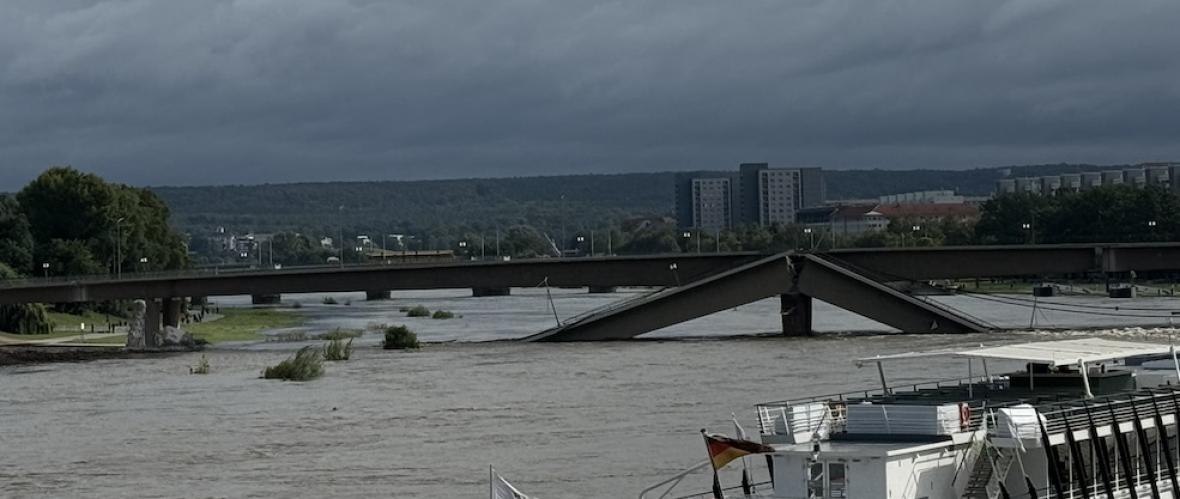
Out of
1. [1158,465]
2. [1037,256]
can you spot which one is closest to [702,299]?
[1037,256]

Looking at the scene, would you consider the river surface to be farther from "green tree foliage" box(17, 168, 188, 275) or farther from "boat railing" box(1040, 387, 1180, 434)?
"green tree foliage" box(17, 168, 188, 275)

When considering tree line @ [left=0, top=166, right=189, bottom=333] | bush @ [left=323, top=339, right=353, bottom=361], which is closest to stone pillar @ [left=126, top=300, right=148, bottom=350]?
bush @ [left=323, top=339, right=353, bottom=361]

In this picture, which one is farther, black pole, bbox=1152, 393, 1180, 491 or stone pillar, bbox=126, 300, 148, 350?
stone pillar, bbox=126, 300, 148, 350

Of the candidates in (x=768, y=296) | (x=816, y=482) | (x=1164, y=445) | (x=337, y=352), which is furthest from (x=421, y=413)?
(x=768, y=296)

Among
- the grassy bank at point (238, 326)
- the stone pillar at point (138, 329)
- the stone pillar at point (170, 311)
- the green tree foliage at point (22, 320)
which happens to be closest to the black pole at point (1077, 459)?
the stone pillar at point (138, 329)

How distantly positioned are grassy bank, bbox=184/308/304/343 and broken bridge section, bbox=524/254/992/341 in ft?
117

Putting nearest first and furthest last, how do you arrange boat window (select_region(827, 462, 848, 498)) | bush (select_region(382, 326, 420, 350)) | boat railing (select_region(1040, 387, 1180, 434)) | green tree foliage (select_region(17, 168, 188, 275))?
boat window (select_region(827, 462, 848, 498)) → boat railing (select_region(1040, 387, 1180, 434)) → bush (select_region(382, 326, 420, 350)) → green tree foliage (select_region(17, 168, 188, 275))

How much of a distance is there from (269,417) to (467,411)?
715 centimetres

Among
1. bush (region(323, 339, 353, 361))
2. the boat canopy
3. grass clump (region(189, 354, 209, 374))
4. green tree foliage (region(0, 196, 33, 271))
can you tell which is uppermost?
green tree foliage (region(0, 196, 33, 271))

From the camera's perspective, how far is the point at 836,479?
111 ft

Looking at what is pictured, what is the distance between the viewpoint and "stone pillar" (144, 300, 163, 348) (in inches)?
5089

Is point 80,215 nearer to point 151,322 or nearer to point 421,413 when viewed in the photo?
point 151,322

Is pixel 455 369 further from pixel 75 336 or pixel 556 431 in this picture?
pixel 75 336

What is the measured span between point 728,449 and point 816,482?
1.56 meters
